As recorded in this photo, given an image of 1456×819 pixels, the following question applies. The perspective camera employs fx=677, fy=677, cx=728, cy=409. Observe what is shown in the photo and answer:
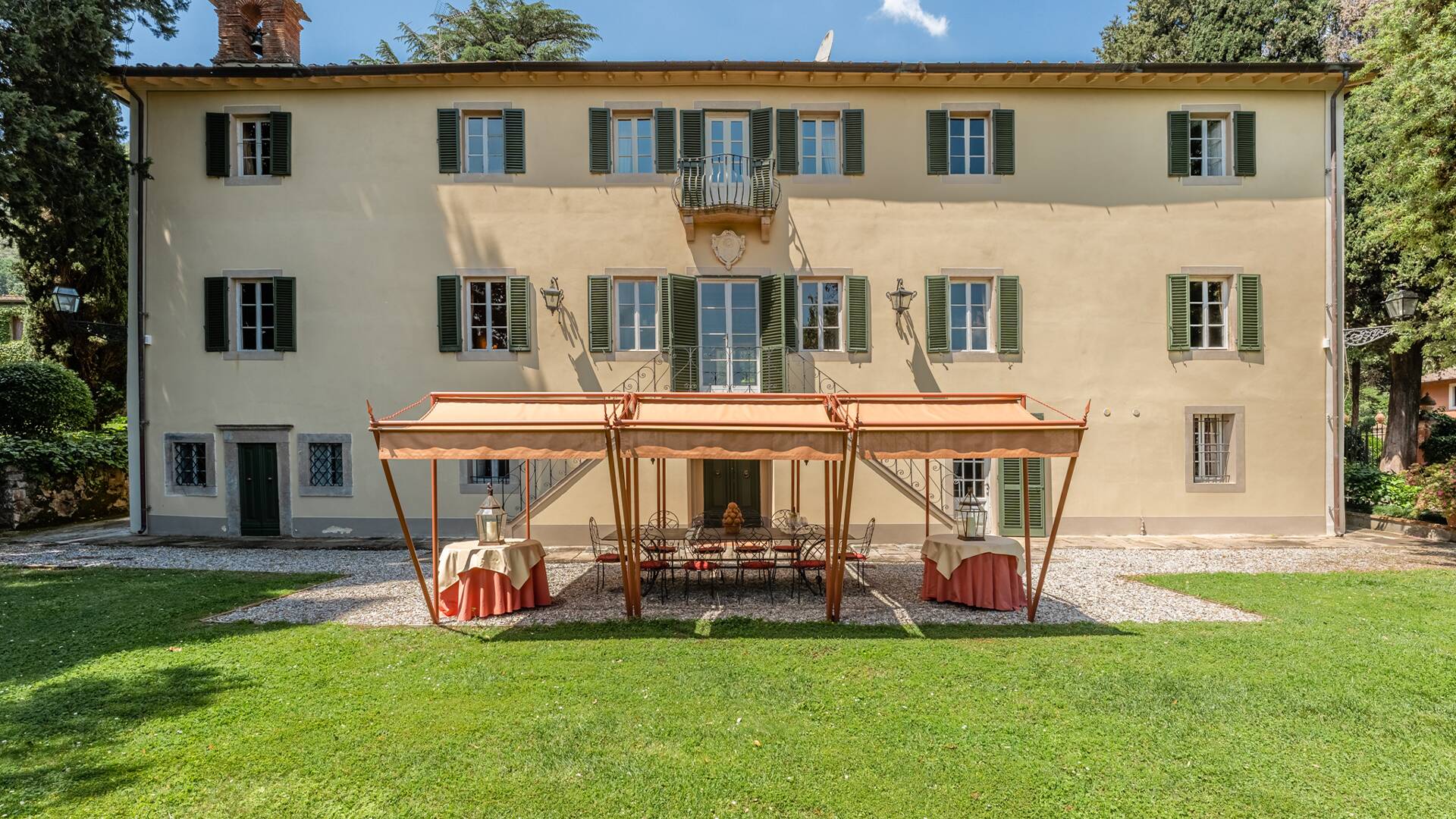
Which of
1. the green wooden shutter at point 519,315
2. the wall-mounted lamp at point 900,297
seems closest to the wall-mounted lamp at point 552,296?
the green wooden shutter at point 519,315

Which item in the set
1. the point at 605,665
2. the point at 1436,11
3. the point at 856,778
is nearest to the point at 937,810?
the point at 856,778

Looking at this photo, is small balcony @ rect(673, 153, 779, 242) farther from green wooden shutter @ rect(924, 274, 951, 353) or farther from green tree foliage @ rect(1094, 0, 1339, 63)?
green tree foliage @ rect(1094, 0, 1339, 63)

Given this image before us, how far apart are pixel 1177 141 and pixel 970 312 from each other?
18.0ft

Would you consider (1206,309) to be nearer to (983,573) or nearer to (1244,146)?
(1244,146)

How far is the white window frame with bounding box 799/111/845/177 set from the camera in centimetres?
1382

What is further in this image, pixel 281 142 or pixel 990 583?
pixel 281 142

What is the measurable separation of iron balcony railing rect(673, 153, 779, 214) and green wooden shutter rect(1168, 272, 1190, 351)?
832 centimetres

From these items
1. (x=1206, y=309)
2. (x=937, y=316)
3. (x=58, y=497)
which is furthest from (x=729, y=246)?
(x=58, y=497)

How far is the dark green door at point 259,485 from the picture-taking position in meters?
13.9

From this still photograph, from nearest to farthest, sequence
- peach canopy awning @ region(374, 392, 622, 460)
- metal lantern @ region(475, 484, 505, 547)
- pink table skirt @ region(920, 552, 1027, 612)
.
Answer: peach canopy awning @ region(374, 392, 622, 460) < metal lantern @ region(475, 484, 505, 547) < pink table skirt @ region(920, 552, 1027, 612)

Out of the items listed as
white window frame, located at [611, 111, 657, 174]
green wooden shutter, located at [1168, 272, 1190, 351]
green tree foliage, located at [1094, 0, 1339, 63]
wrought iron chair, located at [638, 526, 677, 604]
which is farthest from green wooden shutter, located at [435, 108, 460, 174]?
green tree foliage, located at [1094, 0, 1339, 63]

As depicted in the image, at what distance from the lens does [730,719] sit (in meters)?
5.25

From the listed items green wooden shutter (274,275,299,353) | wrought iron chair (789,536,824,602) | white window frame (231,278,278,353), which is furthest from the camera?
white window frame (231,278,278,353)

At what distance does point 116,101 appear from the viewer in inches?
581
